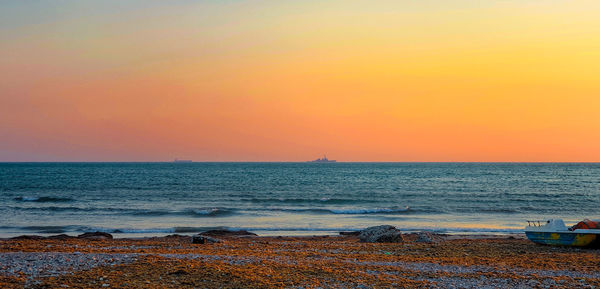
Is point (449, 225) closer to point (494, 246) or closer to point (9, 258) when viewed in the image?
point (494, 246)

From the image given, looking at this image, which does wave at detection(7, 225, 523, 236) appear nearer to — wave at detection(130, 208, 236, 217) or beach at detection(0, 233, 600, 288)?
wave at detection(130, 208, 236, 217)

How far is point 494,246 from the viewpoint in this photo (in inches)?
691

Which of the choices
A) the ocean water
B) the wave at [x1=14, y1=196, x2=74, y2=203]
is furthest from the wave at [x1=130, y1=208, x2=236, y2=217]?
the wave at [x1=14, y1=196, x2=74, y2=203]

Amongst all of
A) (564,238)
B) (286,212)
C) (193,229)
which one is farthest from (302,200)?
(564,238)

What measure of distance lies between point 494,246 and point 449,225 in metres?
11.3

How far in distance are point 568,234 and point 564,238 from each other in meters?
0.21

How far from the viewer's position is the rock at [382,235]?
19000mm

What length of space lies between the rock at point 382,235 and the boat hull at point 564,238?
5025 millimetres

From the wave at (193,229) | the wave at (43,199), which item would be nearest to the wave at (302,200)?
the wave at (43,199)

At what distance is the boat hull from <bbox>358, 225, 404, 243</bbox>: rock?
16.5ft

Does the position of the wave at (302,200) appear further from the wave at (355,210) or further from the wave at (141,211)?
the wave at (141,211)

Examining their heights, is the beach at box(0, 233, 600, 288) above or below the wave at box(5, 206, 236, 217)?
above

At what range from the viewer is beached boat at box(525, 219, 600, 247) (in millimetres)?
16953

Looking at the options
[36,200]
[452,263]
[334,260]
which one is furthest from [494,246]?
[36,200]
